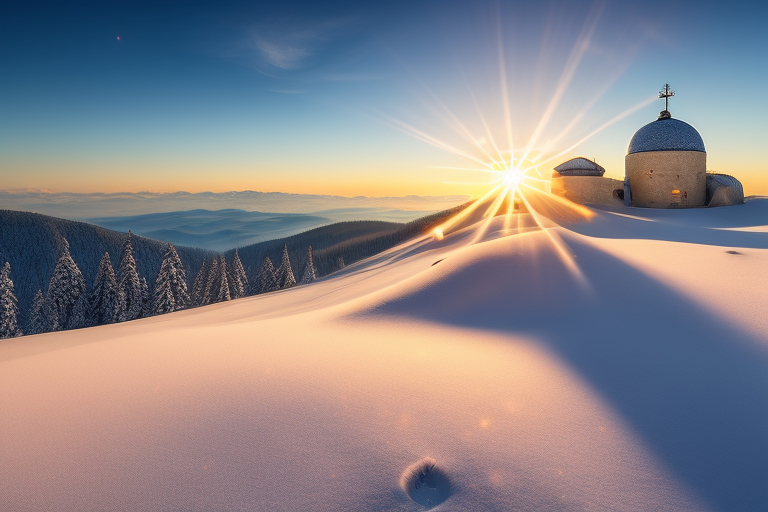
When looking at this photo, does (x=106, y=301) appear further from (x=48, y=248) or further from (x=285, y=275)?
(x=48, y=248)

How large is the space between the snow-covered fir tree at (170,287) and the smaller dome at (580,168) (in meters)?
42.2

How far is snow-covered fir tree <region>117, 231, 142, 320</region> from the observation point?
3631cm

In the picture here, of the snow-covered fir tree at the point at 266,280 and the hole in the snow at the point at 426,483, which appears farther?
the snow-covered fir tree at the point at 266,280

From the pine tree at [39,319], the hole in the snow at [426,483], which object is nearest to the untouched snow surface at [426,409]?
Answer: the hole in the snow at [426,483]

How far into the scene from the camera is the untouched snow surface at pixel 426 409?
3803mm

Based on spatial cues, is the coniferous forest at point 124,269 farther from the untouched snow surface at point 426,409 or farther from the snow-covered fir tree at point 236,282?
the untouched snow surface at point 426,409

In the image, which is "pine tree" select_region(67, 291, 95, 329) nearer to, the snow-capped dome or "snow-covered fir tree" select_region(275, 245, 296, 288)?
"snow-covered fir tree" select_region(275, 245, 296, 288)

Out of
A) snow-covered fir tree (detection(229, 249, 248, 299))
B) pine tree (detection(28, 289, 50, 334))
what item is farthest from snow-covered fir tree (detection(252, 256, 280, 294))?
pine tree (detection(28, 289, 50, 334))

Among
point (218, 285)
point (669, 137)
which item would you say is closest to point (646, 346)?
point (669, 137)

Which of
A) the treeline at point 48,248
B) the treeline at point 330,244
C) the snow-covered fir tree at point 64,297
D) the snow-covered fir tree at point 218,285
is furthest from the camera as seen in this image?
the treeline at point 330,244

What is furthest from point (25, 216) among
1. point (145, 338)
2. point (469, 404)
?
point (469, 404)

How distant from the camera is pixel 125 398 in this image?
18.7 feet

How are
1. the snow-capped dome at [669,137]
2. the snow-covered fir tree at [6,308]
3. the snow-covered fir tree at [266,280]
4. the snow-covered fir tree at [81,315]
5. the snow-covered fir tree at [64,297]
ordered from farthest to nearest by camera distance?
the snow-covered fir tree at [266,280] → the snow-capped dome at [669,137] → the snow-covered fir tree at [81,315] → the snow-covered fir tree at [64,297] → the snow-covered fir tree at [6,308]

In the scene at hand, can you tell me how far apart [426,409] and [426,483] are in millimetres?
1294
